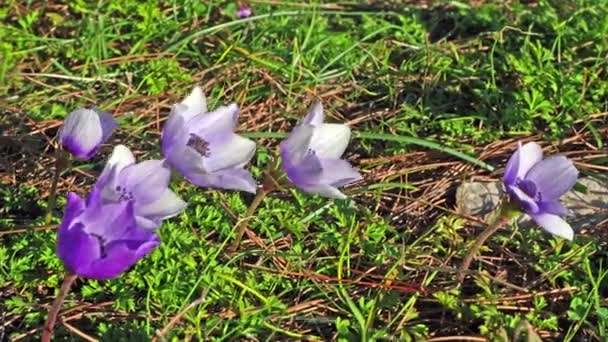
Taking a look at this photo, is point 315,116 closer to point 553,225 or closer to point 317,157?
point 317,157

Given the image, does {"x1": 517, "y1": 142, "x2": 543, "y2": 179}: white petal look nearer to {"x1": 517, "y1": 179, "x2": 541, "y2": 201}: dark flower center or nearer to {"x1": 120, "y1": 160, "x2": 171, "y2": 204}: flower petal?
{"x1": 517, "y1": 179, "x2": 541, "y2": 201}: dark flower center

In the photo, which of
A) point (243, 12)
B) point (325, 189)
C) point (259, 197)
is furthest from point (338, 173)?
point (243, 12)

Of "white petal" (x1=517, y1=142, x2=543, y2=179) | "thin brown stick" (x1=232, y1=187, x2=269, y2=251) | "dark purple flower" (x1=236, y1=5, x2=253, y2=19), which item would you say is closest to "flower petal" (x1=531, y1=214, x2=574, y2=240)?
"white petal" (x1=517, y1=142, x2=543, y2=179)

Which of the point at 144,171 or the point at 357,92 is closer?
the point at 144,171

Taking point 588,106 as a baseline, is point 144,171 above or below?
above

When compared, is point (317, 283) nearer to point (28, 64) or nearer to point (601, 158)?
point (601, 158)

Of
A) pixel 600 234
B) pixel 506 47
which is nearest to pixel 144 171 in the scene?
pixel 600 234

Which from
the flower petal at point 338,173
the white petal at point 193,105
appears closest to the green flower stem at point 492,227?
the flower petal at point 338,173
